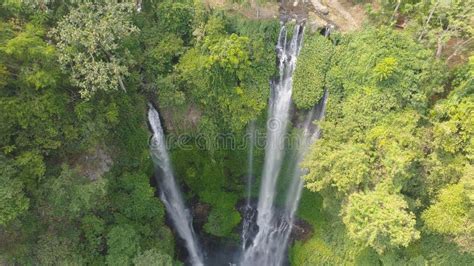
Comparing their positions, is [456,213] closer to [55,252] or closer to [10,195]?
[55,252]

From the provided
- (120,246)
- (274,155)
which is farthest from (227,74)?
(120,246)

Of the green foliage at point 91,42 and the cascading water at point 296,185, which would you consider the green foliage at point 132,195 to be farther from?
the cascading water at point 296,185

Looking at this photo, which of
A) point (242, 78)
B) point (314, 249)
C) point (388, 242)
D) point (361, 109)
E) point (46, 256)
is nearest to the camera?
point (388, 242)

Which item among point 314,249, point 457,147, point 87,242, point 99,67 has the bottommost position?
point 314,249

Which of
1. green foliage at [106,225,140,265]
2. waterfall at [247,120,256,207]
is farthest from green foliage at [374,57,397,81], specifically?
green foliage at [106,225,140,265]

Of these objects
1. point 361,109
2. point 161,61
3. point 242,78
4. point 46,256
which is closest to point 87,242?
point 46,256

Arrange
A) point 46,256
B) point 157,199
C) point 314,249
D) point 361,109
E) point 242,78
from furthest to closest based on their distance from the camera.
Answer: point 314,249 < point 157,199 < point 242,78 < point 361,109 < point 46,256

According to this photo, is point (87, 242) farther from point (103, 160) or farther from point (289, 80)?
point (289, 80)
